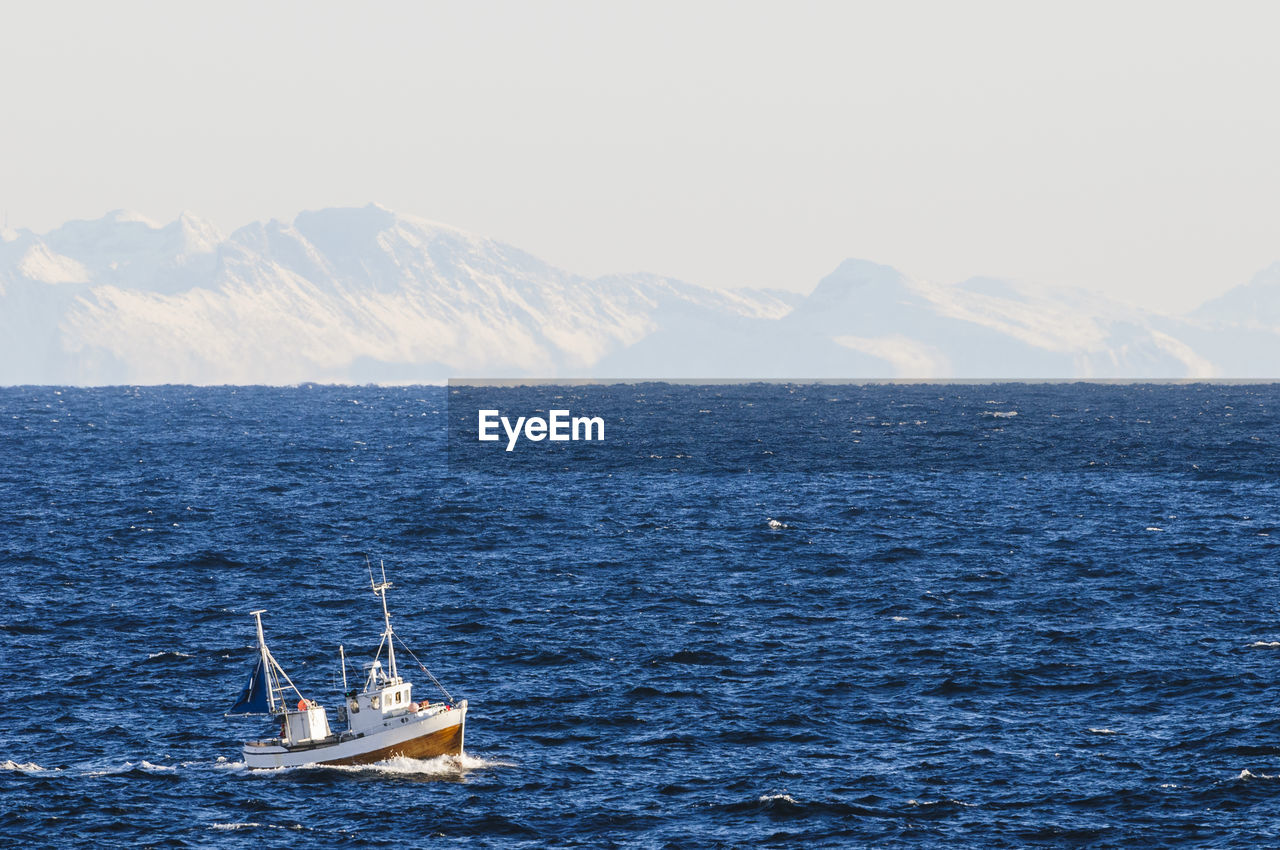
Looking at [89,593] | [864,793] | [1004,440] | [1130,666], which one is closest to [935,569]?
[1130,666]

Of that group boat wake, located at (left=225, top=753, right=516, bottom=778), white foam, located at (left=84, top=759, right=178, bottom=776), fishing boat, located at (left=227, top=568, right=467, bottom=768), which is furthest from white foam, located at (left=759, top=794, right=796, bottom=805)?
white foam, located at (left=84, top=759, right=178, bottom=776)

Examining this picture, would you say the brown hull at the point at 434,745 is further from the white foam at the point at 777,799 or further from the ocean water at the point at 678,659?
the white foam at the point at 777,799

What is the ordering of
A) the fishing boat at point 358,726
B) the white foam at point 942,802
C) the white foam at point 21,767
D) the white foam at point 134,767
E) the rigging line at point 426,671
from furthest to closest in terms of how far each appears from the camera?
1. the rigging line at point 426,671
2. the fishing boat at point 358,726
3. the white foam at point 21,767
4. the white foam at point 134,767
5. the white foam at point 942,802

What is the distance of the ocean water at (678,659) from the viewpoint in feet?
167

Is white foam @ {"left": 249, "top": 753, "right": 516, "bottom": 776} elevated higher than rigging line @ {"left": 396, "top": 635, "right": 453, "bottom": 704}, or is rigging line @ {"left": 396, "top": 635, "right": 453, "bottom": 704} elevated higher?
rigging line @ {"left": 396, "top": 635, "right": 453, "bottom": 704}

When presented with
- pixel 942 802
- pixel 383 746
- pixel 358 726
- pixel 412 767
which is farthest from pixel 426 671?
pixel 942 802

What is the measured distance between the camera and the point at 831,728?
196 feet

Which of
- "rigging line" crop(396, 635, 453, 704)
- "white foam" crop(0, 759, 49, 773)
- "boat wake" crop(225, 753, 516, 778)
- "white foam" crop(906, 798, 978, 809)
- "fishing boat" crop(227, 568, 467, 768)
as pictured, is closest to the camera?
"white foam" crop(906, 798, 978, 809)

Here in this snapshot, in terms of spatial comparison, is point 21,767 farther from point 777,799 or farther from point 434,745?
point 777,799

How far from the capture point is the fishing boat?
56.5 meters

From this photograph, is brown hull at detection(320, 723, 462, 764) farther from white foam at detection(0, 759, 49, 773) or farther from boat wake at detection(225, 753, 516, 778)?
white foam at detection(0, 759, 49, 773)

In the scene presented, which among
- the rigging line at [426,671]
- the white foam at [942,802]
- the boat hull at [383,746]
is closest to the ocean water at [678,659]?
the white foam at [942,802]

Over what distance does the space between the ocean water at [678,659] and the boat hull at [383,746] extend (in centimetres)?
73

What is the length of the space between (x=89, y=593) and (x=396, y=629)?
66.3ft
